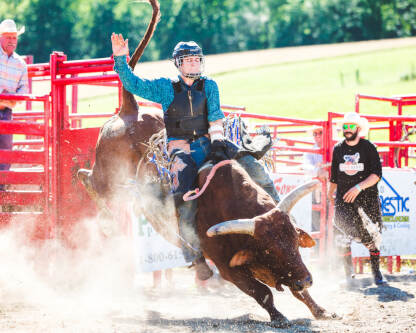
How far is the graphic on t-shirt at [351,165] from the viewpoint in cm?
692

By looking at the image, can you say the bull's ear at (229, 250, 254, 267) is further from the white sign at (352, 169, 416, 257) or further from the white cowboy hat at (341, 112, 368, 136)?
the white sign at (352, 169, 416, 257)

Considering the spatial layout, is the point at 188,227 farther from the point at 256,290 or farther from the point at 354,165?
the point at 354,165

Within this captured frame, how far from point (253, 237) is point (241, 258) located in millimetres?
179

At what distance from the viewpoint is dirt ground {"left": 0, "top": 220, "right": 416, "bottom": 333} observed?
4926 mm

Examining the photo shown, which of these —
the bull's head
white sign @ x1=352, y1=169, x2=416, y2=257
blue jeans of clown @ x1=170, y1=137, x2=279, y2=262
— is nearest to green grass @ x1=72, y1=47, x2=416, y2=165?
white sign @ x1=352, y1=169, x2=416, y2=257

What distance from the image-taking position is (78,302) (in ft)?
19.5

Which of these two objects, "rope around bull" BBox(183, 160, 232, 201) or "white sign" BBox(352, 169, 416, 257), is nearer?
"rope around bull" BBox(183, 160, 232, 201)

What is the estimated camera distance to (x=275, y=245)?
4613 millimetres

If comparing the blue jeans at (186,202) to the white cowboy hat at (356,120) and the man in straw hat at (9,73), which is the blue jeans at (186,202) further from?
the man in straw hat at (9,73)

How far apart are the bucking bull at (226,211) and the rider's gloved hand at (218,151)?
89 mm

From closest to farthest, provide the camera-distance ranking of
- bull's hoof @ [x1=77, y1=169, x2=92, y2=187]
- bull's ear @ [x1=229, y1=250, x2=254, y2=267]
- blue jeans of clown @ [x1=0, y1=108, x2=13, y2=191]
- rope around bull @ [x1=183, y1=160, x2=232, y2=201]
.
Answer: bull's ear @ [x1=229, y1=250, x2=254, y2=267] → rope around bull @ [x1=183, y1=160, x2=232, y2=201] → bull's hoof @ [x1=77, y1=169, x2=92, y2=187] → blue jeans of clown @ [x1=0, y1=108, x2=13, y2=191]

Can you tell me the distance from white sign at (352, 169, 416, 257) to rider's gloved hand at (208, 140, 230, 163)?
3.02 m

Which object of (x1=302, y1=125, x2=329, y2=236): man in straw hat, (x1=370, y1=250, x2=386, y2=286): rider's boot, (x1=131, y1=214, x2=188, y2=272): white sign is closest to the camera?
(x1=131, y1=214, x2=188, y2=272): white sign

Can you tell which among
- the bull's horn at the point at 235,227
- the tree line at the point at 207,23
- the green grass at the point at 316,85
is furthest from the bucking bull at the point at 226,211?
the tree line at the point at 207,23
